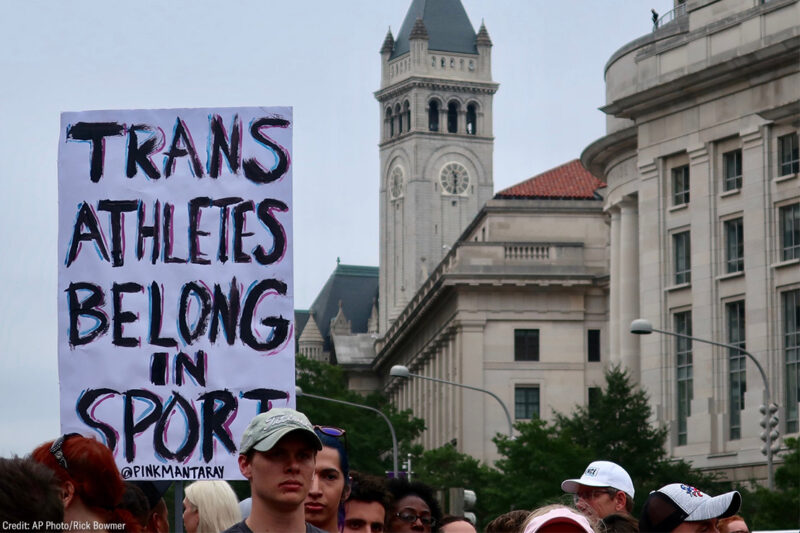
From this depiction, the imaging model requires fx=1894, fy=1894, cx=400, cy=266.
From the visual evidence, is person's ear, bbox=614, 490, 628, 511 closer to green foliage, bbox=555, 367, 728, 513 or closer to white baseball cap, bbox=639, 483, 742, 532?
white baseball cap, bbox=639, 483, 742, 532

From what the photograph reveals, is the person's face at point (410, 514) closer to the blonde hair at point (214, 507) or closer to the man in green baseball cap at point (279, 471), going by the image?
the blonde hair at point (214, 507)

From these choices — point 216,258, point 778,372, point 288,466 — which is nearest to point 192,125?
point 216,258

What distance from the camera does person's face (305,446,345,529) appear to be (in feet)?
25.8

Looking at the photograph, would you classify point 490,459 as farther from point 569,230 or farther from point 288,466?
point 288,466

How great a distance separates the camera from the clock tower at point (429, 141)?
184500 mm

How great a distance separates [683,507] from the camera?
8.27m

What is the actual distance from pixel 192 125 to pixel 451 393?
3396 inches

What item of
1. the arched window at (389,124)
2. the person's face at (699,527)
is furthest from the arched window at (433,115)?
the person's face at (699,527)

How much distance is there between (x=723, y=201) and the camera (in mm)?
57000

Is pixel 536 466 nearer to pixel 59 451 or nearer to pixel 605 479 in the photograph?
pixel 605 479

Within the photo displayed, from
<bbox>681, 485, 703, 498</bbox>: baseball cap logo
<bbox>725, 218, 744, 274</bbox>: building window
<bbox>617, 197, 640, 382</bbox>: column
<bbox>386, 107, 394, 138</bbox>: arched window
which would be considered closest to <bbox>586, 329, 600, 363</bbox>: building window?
<bbox>617, 197, 640, 382</bbox>: column

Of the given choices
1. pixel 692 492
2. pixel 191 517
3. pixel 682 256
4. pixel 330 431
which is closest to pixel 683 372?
pixel 682 256

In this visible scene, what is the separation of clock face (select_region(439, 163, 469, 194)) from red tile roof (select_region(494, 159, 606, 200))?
8318 cm

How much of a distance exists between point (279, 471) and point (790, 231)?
48.6m
